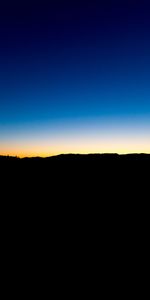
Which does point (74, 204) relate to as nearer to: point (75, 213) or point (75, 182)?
point (75, 213)

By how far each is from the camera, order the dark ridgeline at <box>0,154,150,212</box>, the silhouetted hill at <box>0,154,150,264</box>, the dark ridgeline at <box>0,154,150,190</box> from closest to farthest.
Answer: the silhouetted hill at <box>0,154,150,264</box> < the dark ridgeline at <box>0,154,150,212</box> < the dark ridgeline at <box>0,154,150,190</box>

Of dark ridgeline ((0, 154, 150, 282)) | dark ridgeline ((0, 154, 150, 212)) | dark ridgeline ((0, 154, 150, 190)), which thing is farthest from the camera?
dark ridgeline ((0, 154, 150, 190))

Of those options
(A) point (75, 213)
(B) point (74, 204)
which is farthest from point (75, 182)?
(A) point (75, 213)

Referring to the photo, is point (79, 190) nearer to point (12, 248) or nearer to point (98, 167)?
point (98, 167)

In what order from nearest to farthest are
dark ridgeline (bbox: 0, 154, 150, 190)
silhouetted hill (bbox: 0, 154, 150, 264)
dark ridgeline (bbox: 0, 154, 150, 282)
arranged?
dark ridgeline (bbox: 0, 154, 150, 282), silhouetted hill (bbox: 0, 154, 150, 264), dark ridgeline (bbox: 0, 154, 150, 190)

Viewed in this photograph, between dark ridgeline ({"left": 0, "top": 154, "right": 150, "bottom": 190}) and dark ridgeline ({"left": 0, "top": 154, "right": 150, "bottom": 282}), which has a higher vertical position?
dark ridgeline ({"left": 0, "top": 154, "right": 150, "bottom": 190})

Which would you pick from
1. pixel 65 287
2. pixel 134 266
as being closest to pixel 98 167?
pixel 134 266

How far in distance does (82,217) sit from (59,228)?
1.72 m

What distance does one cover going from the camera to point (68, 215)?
16.9 metres

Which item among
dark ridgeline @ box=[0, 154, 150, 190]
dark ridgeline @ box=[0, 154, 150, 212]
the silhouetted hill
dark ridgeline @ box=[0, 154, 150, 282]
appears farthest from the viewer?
dark ridgeline @ box=[0, 154, 150, 190]

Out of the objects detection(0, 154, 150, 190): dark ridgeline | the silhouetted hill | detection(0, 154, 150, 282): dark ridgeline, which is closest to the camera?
detection(0, 154, 150, 282): dark ridgeline

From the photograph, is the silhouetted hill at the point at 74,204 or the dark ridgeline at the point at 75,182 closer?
the silhouetted hill at the point at 74,204

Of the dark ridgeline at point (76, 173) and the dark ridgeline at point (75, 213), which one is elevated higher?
the dark ridgeline at point (76, 173)

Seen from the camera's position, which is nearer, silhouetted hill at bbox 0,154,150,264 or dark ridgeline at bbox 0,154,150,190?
silhouetted hill at bbox 0,154,150,264
